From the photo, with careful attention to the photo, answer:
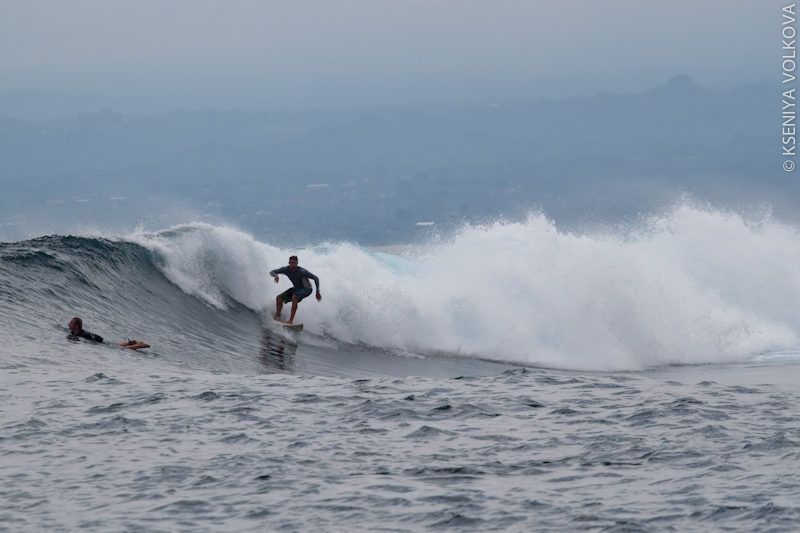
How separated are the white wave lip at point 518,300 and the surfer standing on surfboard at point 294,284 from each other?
68cm

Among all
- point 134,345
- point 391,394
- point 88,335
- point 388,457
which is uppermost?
point 88,335

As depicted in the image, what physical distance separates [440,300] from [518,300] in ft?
7.02

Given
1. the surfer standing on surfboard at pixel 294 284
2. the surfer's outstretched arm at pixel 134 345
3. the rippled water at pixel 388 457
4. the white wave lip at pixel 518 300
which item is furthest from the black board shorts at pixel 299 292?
the rippled water at pixel 388 457

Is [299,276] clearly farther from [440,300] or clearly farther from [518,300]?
[518,300]

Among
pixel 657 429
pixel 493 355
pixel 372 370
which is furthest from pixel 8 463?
pixel 493 355

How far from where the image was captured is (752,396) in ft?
35.3

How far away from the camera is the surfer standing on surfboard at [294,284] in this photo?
57.9ft

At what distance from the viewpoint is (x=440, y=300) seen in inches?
804

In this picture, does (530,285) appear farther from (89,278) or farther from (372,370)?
(89,278)

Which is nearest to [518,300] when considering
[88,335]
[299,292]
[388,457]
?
[299,292]

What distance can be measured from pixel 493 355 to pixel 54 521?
13638mm

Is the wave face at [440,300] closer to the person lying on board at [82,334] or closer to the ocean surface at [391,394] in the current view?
the ocean surface at [391,394]

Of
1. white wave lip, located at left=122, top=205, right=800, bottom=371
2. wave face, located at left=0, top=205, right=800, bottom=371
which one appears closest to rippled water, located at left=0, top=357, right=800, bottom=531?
wave face, located at left=0, top=205, right=800, bottom=371

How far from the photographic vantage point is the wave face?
1606 cm
